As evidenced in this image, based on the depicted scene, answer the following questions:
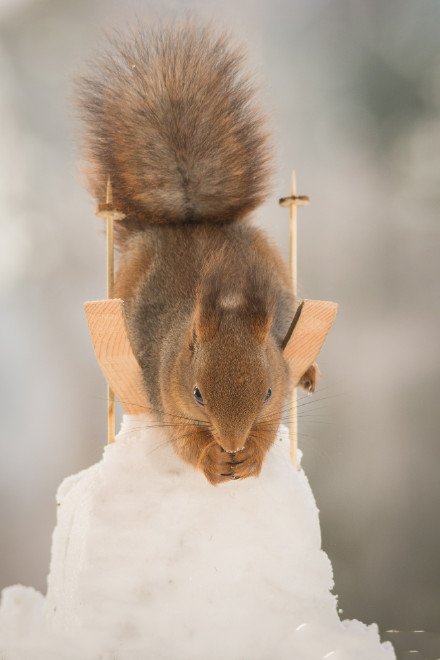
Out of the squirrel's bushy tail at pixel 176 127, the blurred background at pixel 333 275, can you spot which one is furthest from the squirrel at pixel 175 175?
the blurred background at pixel 333 275

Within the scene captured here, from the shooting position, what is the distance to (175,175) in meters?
1.11

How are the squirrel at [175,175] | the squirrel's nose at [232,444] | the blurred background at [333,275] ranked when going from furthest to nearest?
the blurred background at [333,275] < the squirrel at [175,175] < the squirrel's nose at [232,444]

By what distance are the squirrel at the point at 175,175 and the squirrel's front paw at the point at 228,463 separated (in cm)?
9

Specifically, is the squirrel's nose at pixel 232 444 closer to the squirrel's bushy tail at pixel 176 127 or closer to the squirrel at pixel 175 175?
the squirrel at pixel 175 175

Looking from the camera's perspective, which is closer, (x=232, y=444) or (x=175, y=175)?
(x=232, y=444)

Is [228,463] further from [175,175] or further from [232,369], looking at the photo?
[175,175]

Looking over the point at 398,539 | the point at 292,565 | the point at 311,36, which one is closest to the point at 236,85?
the point at 311,36

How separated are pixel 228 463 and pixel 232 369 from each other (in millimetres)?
109

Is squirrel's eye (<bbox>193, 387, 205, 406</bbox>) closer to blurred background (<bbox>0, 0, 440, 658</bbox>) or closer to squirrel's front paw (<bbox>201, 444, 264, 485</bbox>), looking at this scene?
squirrel's front paw (<bbox>201, 444, 264, 485</bbox>)

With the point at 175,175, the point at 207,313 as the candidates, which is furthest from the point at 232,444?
the point at 175,175

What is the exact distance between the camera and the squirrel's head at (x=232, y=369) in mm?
766

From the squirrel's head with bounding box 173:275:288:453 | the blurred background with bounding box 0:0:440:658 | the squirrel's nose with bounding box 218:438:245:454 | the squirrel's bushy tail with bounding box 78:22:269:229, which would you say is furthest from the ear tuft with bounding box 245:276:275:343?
the blurred background with bounding box 0:0:440:658

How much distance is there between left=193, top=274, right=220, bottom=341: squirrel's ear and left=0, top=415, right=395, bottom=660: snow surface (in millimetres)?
191

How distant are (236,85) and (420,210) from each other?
477 mm
